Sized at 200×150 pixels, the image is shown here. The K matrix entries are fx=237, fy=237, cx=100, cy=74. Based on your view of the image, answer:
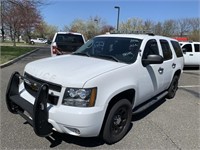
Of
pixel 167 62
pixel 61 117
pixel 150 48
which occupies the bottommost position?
pixel 61 117

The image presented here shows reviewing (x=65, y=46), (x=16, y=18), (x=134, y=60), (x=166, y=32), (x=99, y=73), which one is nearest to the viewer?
(x=99, y=73)

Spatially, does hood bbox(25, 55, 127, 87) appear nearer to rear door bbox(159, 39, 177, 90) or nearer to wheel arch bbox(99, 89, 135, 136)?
wheel arch bbox(99, 89, 135, 136)

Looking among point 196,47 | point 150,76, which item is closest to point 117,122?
point 150,76

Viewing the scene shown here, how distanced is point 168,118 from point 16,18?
1182 inches

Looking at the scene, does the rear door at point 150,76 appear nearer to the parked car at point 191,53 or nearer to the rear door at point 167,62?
the rear door at point 167,62

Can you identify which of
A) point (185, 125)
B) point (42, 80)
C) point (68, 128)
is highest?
point (42, 80)

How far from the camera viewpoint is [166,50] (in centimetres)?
582

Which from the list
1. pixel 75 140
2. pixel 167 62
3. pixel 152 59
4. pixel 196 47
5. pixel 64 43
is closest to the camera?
pixel 75 140

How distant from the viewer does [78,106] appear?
10.6ft

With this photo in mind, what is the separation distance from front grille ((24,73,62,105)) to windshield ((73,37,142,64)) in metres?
1.32

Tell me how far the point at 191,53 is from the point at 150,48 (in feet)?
31.9

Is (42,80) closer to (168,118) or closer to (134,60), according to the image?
(134,60)

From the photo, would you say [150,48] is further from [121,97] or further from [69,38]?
[69,38]

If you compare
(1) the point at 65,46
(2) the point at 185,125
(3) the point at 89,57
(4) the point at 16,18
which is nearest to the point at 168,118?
(2) the point at 185,125
